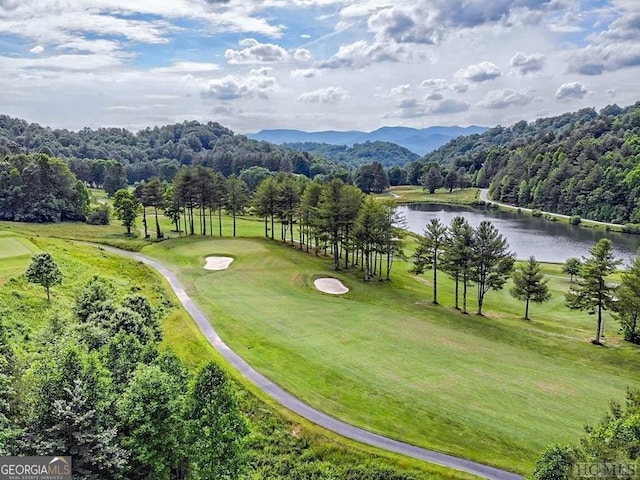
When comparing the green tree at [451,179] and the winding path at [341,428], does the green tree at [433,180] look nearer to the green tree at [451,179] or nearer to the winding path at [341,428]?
the green tree at [451,179]

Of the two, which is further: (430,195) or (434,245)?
(430,195)

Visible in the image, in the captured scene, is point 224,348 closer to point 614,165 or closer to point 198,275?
point 198,275

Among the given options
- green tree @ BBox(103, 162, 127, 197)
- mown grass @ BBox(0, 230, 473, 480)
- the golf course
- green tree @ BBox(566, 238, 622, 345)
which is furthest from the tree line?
green tree @ BBox(103, 162, 127, 197)

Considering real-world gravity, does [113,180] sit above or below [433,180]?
above

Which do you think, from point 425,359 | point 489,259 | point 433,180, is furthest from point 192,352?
point 433,180

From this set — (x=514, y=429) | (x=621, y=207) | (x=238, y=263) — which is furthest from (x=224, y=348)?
(x=621, y=207)

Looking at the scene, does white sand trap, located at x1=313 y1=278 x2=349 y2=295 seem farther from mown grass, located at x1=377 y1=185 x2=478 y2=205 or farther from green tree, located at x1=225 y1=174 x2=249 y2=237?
mown grass, located at x1=377 y1=185 x2=478 y2=205

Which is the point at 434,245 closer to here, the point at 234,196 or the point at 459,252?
the point at 459,252
